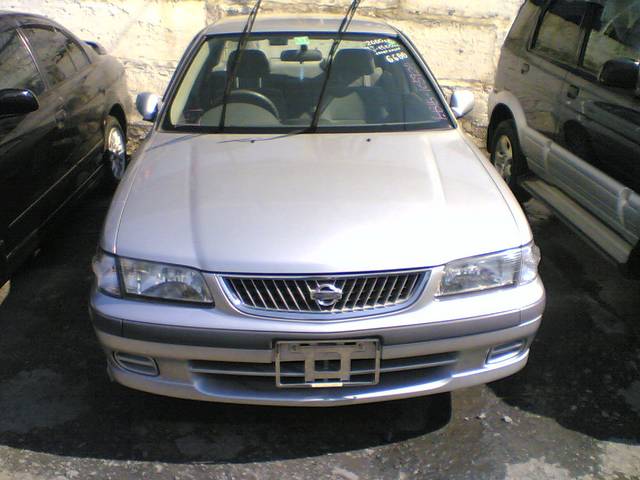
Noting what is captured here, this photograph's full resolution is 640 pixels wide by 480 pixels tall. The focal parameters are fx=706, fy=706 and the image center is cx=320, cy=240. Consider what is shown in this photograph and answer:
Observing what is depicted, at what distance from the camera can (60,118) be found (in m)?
4.57

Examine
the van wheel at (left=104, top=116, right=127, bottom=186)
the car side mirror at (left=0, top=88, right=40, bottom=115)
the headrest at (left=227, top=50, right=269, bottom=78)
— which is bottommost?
the van wheel at (left=104, top=116, right=127, bottom=186)

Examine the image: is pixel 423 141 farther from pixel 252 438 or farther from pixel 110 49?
pixel 110 49

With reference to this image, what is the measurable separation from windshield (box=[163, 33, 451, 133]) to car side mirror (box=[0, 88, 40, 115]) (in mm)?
764

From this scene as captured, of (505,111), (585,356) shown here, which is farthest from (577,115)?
(585,356)

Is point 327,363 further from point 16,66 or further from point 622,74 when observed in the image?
point 16,66

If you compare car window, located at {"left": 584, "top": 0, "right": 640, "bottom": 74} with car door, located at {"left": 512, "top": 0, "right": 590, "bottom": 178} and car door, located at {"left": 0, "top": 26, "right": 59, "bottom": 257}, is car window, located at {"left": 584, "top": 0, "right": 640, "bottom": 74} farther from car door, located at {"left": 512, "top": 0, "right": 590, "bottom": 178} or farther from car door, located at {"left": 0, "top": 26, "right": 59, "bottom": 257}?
car door, located at {"left": 0, "top": 26, "right": 59, "bottom": 257}

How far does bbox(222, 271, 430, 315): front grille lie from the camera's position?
2.57m

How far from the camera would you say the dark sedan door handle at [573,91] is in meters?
4.35

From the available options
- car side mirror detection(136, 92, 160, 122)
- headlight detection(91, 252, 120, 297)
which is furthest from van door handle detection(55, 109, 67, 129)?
headlight detection(91, 252, 120, 297)

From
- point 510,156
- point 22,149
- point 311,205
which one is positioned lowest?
point 510,156

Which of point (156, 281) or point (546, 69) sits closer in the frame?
point (156, 281)

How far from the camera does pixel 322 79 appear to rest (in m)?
3.95

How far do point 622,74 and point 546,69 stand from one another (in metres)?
1.25

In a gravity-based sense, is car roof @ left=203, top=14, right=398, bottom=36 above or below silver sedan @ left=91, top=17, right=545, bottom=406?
above
